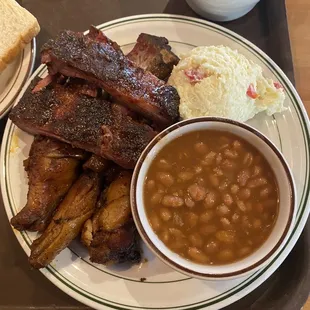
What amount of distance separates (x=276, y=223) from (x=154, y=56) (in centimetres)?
89

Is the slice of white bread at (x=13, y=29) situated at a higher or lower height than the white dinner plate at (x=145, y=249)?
higher

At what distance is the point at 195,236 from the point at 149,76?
72cm

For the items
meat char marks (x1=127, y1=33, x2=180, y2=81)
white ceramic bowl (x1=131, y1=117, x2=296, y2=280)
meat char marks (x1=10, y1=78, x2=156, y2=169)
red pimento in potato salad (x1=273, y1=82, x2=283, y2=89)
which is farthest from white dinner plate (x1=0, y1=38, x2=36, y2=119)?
red pimento in potato salad (x1=273, y1=82, x2=283, y2=89)

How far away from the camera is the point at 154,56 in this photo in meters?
2.04

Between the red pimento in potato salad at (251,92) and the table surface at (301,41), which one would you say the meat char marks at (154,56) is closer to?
the red pimento in potato salad at (251,92)

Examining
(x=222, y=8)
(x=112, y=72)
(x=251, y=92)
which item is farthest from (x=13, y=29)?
(x=251, y=92)

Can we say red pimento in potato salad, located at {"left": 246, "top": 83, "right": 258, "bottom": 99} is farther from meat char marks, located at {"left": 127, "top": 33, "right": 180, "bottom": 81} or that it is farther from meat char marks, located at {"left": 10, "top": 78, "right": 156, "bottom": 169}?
meat char marks, located at {"left": 10, "top": 78, "right": 156, "bottom": 169}

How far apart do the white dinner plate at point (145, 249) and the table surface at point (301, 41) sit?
379 millimetres

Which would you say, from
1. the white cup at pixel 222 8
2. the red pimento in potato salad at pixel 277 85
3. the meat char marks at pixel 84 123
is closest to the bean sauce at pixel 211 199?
the meat char marks at pixel 84 123

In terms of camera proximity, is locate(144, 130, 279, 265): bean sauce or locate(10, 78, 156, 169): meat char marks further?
locate(10, 78, 156, 169): meat char marks

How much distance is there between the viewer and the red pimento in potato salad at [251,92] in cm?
197

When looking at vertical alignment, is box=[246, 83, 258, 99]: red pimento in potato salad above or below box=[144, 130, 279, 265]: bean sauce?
above

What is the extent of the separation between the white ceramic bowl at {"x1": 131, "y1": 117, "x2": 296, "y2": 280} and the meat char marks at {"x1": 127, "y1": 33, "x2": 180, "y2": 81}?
441mm

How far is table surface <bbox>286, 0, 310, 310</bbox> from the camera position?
7.94 feet
